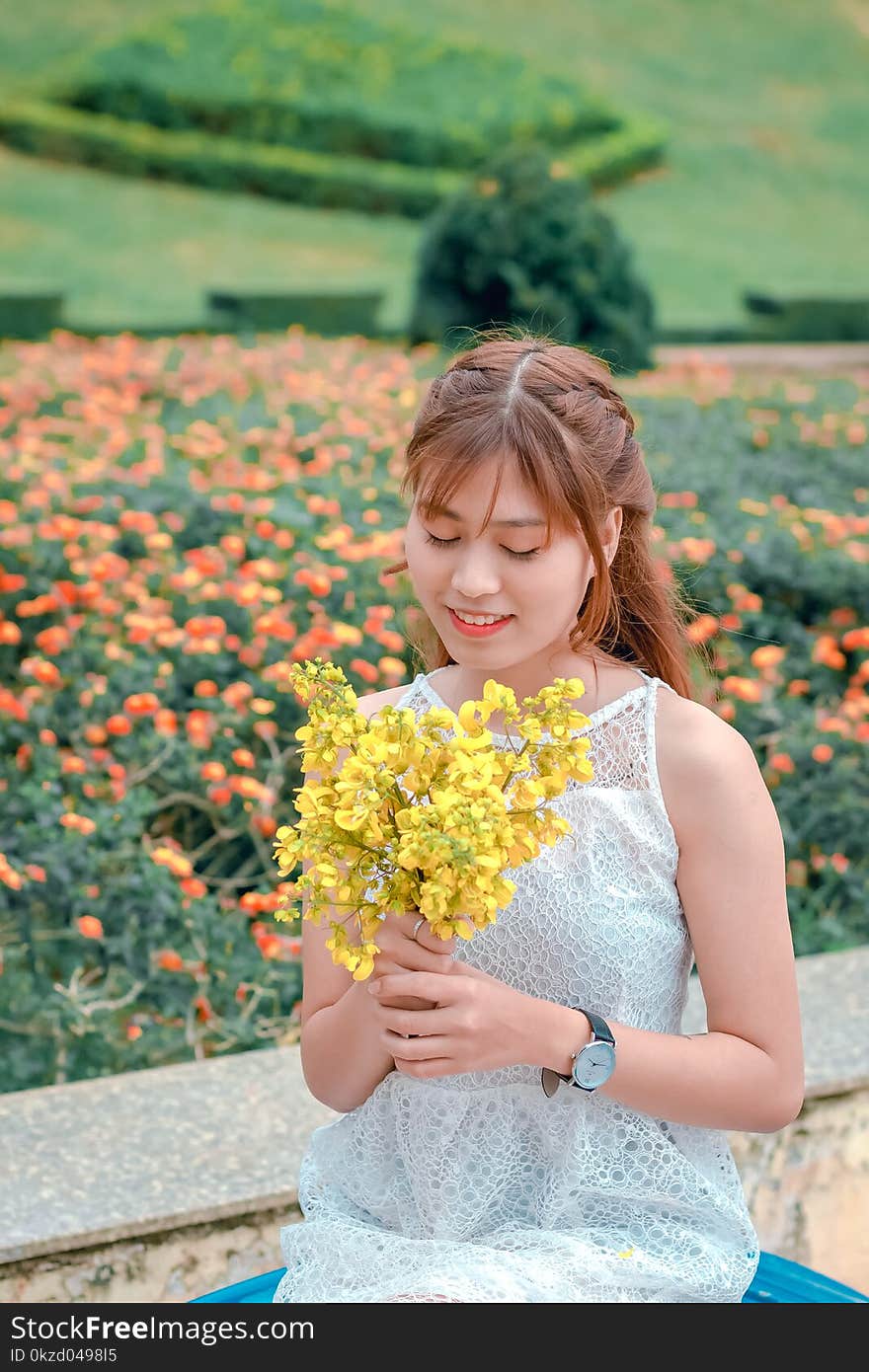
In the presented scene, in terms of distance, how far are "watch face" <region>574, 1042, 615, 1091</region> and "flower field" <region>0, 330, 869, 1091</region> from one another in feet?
2.08

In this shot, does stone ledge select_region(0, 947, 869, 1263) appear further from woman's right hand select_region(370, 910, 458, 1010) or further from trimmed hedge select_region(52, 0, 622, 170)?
trimmed hedge select_region(52, 0, 622, 170)

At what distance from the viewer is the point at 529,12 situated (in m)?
17.4

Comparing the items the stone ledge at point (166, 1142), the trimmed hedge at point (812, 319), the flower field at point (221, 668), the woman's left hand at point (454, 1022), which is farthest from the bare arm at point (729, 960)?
the trimmed hedge at point (812, 319)

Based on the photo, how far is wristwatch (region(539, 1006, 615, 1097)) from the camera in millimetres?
1591

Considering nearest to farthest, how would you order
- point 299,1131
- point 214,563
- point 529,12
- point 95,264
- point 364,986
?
point 364,986, point 299,1131, point 214,563, point 95,264, point 529,12

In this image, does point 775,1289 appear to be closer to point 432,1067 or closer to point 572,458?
point 432,1067

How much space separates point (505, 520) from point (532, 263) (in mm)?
7344

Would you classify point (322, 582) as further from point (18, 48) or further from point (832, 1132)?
point (18, 48)

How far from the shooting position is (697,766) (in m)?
1.69

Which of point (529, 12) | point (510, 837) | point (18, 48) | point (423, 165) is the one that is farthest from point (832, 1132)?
point (529, 12)

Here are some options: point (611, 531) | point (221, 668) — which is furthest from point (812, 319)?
point (611, 531)

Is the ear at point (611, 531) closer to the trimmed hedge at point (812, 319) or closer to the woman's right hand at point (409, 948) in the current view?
the woman's right hand at point (409, 948)

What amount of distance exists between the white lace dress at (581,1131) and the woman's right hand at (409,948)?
25 cm
